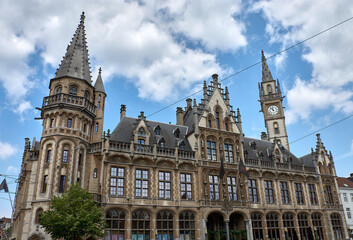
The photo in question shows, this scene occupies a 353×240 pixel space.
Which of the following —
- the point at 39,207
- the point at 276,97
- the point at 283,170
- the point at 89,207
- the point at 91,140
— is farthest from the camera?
the point at 276,97

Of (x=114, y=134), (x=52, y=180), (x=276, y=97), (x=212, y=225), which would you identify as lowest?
(x=212, y=225)

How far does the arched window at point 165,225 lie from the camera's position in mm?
31641

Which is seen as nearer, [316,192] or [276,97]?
[316,192]

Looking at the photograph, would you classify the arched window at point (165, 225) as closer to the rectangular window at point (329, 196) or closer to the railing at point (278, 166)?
the railing at point (278, 166)

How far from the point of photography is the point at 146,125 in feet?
118

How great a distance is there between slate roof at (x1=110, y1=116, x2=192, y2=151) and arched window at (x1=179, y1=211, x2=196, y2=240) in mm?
8412

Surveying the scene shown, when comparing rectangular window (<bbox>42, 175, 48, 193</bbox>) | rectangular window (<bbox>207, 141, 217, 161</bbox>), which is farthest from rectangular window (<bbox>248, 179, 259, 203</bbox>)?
rectangular window (<bbox>42, 175, 48, 193</bbox>)

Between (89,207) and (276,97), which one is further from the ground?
(276,97)

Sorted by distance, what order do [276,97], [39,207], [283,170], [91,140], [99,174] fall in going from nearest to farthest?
[39,207], [99,174], [91,140], [283,170], [276,97]

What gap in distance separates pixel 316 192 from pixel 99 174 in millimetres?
34189

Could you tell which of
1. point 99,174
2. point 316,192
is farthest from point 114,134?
point 316,192

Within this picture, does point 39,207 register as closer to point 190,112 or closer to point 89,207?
point 89,207

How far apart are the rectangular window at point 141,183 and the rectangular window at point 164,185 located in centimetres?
175

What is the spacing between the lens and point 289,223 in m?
40.6
